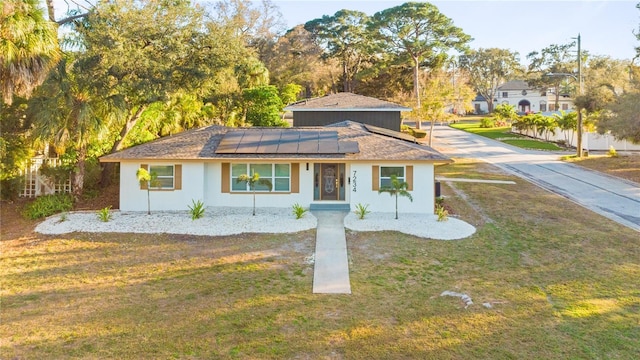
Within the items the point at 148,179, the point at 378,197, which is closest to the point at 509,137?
the point at 378,197

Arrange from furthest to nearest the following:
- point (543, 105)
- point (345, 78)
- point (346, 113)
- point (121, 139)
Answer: point (543, 105)
point (345, 78)
point (346, 113)
point (121, 139)

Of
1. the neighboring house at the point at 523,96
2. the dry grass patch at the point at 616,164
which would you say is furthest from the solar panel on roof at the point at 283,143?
the neighboring house at the point at 523,96

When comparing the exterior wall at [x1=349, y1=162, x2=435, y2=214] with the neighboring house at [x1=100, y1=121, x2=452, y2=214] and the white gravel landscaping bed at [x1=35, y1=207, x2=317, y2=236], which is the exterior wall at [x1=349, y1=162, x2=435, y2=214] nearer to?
the neighboring house at [x1=100, y1=121, x2=452, y2=214]

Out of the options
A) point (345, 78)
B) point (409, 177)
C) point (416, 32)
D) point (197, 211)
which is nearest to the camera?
point (197, 211)

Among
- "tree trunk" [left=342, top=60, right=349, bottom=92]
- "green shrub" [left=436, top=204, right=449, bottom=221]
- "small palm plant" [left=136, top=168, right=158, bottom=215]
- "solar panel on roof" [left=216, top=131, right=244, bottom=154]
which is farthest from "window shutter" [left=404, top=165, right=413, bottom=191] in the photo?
"tree trunk" [left=342, top=60, right=349, bottom=92]

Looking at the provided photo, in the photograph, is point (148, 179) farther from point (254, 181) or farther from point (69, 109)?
point (69, 109)

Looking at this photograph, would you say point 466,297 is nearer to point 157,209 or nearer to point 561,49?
point 157,209

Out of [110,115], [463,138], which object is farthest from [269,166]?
[463,138]
